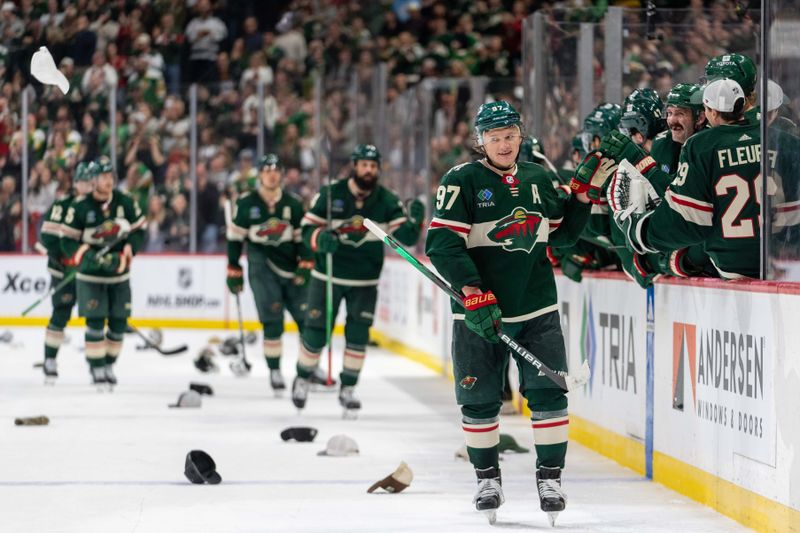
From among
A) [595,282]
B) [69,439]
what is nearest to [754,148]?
[595,282]

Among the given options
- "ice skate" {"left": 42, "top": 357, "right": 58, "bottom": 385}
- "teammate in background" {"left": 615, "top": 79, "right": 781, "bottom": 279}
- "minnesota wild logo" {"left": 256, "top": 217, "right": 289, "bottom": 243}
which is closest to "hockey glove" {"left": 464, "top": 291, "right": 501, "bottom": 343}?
"teammate in background" {"left": 615, "top": 79, "right": 781, "bottom": 279}

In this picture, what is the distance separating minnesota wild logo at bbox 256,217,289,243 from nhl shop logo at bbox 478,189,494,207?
4.83m

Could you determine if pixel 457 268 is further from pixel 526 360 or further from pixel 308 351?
pixel 308 351

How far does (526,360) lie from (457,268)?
16.9 inches

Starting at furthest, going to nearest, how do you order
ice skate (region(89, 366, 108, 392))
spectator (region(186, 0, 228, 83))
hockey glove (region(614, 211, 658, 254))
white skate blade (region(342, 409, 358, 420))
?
spectator (region(186, 0, 228, 83)) < ice skate (region(89, 366, 108, 392)) < white skate blade (region(342, 409, 358, 420)) < hockey glove (region(614, 211, 658, 254))

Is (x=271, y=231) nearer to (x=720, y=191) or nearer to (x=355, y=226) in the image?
(x=355, y=226)

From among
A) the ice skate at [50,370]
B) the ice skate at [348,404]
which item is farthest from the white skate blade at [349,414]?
the ice skate at [50,370]

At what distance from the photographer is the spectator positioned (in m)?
17.5

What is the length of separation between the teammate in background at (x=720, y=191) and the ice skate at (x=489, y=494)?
1004 mm

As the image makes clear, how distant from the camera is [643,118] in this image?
6.20 m

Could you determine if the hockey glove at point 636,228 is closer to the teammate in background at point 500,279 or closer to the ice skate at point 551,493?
the teammate in background at point 500,279

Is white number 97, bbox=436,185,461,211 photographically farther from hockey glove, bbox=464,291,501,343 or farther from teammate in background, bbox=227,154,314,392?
teammate in background, bbox=227,154,314,392

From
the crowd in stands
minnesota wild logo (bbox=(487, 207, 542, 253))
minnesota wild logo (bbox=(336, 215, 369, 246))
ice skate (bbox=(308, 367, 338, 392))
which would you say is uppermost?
the crowd in stands

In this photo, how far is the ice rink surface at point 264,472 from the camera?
516 centimetres
